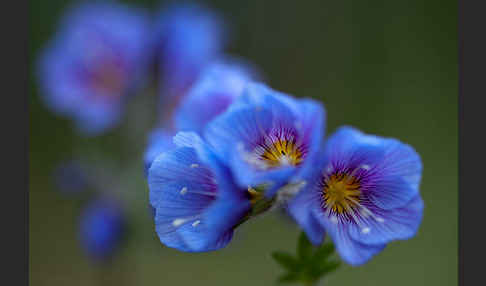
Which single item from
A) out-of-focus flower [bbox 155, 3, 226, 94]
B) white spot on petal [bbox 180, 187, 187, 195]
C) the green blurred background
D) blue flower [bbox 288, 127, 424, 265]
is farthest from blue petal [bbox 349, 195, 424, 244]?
out-of-focus flower [bbox 155, 3, 226, 94]

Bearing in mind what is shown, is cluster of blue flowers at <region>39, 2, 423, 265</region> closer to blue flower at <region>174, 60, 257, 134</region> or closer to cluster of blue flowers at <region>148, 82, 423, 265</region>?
cluster of blue flowers at <region>148, 82, 423, 265</region>

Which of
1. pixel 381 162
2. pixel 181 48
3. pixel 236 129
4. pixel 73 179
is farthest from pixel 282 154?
pixel 73 179

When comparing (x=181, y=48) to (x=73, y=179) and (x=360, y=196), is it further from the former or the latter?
(x=360, y=196)

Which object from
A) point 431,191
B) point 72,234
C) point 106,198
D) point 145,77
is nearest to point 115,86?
point 145,77

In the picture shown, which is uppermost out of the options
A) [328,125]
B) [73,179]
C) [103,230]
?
[328,125]

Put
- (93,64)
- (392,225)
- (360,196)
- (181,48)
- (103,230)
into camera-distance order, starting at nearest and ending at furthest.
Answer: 1. (392,225)
2. (360,196)
3. (103,230)
4. (181,48)
5. (93,64)
